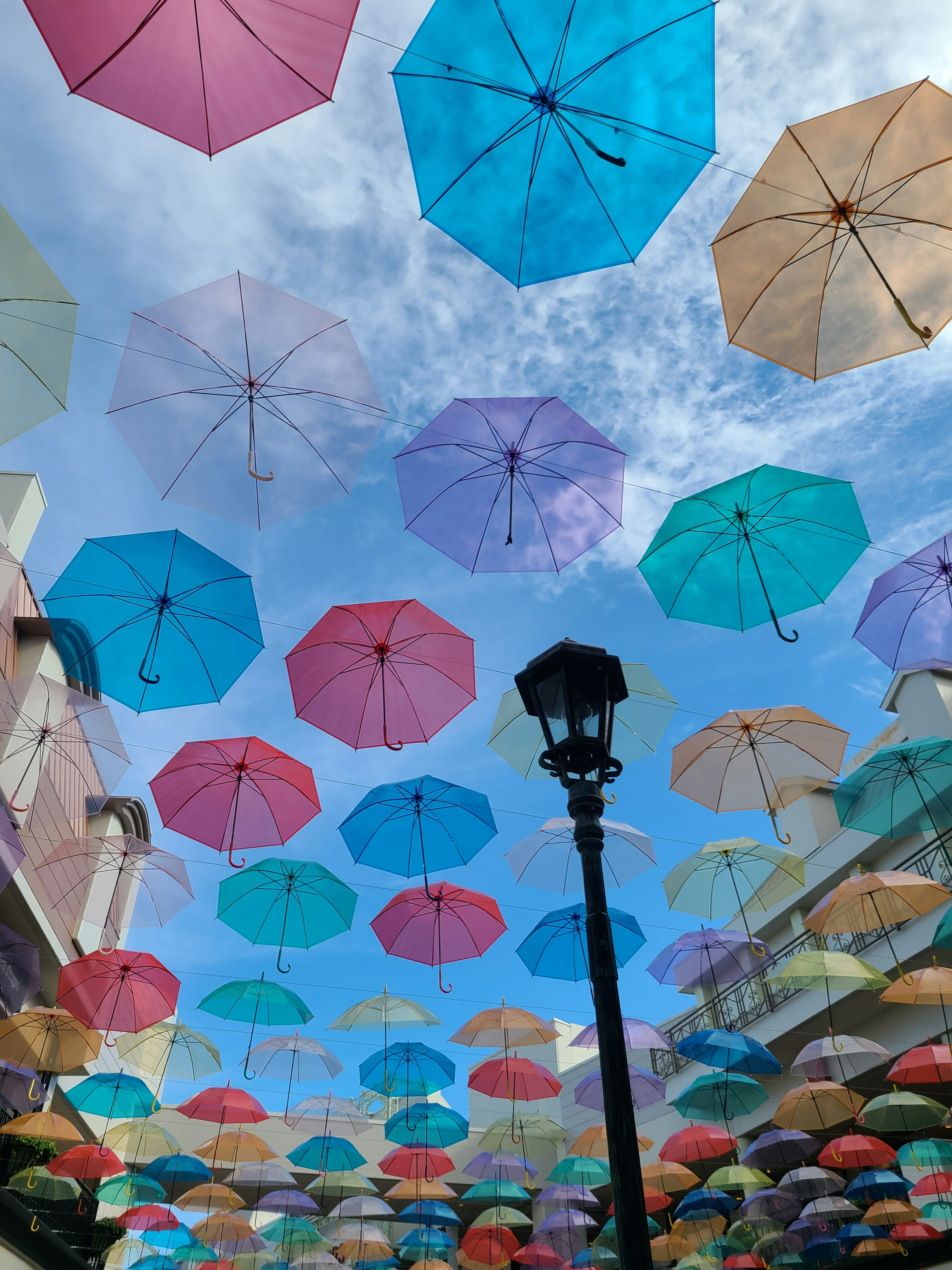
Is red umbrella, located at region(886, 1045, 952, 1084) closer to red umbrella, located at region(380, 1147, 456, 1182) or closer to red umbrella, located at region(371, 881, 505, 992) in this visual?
red umbrella, located at region(371, 881, 505, 992)

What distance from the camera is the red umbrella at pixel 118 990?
1075cm

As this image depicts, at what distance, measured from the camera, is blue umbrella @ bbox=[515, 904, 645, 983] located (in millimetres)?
12016

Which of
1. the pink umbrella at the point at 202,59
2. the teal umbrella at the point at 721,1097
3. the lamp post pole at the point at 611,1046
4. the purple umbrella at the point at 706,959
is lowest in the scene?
the lamp post pole at the point at 611,1046

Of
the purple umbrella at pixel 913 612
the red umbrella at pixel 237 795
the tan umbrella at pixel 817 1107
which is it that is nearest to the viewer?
the purple umbrella at pixel 913 612

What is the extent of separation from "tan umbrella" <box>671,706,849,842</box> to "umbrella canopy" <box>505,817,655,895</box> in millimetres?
1549

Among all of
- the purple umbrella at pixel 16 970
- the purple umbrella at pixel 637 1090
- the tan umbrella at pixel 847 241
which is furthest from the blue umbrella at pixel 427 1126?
the tan umbrella at pixel 847 241

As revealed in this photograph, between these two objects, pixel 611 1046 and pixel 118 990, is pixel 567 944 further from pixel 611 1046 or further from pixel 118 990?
pixel 611 1046

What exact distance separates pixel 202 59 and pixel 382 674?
5451 millimetres

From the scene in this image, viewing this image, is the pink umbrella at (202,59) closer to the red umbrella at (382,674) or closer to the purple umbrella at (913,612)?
the red umbrella at (382,674)

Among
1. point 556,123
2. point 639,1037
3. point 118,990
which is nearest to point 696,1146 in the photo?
point 639,1037

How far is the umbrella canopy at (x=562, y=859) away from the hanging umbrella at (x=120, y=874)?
4226 millimetres

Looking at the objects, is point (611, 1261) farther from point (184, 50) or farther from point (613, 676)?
point (184, 50)

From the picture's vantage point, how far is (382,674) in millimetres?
8852

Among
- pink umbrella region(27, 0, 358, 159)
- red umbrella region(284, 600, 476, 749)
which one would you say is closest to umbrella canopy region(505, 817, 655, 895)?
red umbrella region(284, 600, 476, 749)
